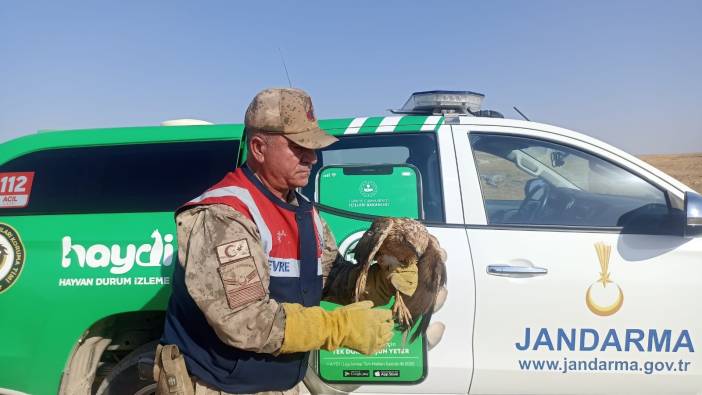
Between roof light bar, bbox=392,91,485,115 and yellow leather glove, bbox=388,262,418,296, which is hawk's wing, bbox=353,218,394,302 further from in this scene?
roof light bar, bbox=392,91,485,115

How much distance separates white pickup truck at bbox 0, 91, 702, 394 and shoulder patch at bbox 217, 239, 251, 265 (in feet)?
3.85

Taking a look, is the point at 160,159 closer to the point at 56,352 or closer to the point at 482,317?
the point at 56,352

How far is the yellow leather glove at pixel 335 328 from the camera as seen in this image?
146 cm

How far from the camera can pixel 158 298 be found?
250 centimetres

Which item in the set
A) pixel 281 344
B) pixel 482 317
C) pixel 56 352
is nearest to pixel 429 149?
pixel 482 317

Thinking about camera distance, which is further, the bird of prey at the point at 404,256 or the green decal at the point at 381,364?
the green decal at the point at 381,364

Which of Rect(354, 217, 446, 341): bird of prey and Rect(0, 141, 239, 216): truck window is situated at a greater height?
Rect(0, 141, 239, 216): truck window

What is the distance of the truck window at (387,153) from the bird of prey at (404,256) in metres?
0.82

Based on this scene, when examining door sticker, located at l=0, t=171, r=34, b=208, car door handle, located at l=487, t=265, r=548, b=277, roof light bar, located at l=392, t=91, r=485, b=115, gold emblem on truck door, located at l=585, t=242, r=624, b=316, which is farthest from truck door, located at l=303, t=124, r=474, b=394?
door sticker, located at l=0, t=171, r=34, b=208

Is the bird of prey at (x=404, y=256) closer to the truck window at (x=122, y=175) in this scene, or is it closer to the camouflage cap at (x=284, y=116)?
the camouflage cap at (x=284, y=116)

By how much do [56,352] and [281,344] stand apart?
1.62m

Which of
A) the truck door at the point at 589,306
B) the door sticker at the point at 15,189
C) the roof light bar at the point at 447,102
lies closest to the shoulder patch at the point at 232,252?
the truck door at the point at 589,306

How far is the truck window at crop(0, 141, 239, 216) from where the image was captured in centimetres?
263

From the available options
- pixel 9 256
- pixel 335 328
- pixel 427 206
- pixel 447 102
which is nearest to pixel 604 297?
pixel 427 206
